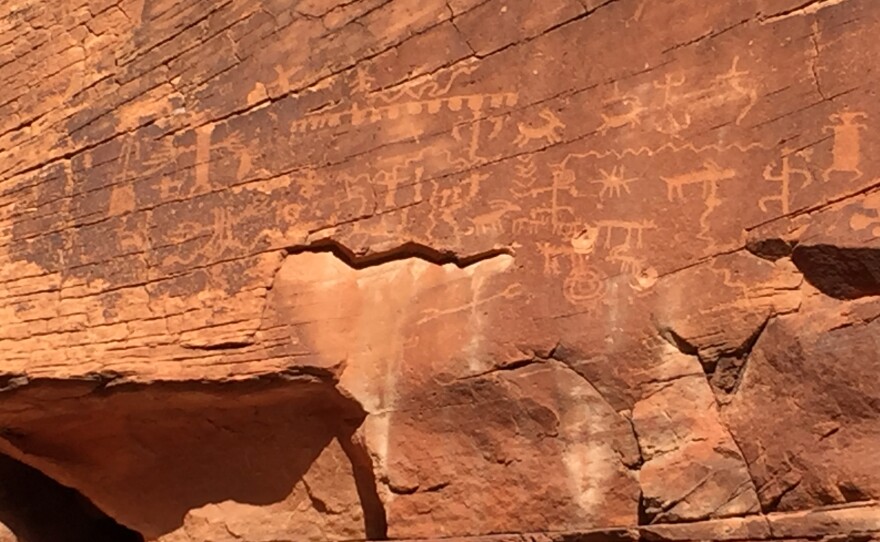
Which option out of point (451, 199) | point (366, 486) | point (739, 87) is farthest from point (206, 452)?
point (739, 87)

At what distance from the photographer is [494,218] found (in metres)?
2.71

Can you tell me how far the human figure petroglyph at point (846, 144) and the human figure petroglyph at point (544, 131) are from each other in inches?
24.7

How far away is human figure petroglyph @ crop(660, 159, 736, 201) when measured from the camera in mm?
2453

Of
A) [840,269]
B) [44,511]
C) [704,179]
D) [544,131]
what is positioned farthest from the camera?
[44,511]

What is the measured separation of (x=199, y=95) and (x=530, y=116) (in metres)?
1.07

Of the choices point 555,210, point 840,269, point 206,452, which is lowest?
point 206,452

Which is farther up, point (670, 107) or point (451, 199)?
point (670, 107)

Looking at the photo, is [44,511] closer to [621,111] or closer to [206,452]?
[206,452]

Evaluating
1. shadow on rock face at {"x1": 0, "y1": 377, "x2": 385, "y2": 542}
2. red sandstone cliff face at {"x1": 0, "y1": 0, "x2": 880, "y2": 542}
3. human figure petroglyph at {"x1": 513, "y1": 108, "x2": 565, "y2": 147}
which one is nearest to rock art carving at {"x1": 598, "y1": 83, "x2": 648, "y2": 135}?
red sandstone cliff face at {"x1": 0, "y1": 0, "x2": 880, "y2": 542}

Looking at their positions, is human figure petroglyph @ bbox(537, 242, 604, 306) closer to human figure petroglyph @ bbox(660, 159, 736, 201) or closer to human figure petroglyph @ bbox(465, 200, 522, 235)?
human figure petroglyph @ bbox(465, 200, 522, 235)

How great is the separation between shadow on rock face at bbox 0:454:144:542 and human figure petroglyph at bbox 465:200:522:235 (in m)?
2.06

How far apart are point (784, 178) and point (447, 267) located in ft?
2.73

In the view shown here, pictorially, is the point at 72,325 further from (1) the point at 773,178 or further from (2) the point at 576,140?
(1) the point at 773,178

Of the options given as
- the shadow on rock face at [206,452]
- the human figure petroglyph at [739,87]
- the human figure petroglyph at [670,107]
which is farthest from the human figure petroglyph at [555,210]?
the shadow on rock face at [206,452]
